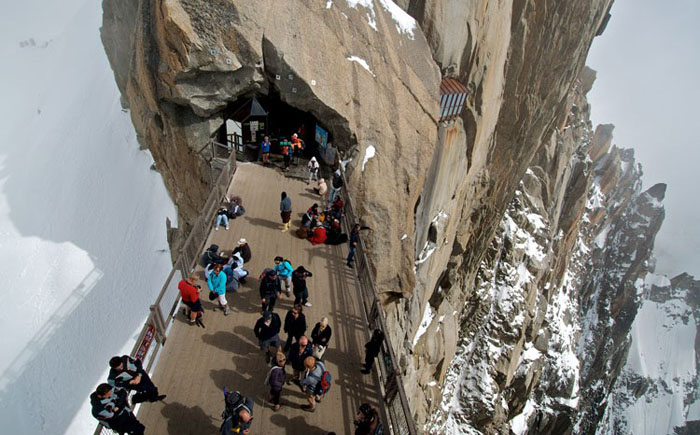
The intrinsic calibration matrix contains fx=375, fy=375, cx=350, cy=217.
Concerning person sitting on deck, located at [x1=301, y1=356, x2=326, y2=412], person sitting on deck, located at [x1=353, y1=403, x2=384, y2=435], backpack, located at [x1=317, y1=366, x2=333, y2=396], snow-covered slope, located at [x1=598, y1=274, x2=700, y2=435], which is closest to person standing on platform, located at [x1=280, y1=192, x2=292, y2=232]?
person sitting on deck, located at [x1=301, y1=356, x2=326, y2=412]

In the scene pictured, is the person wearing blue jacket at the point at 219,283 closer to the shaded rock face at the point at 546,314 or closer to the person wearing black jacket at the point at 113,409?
the person wearing black jacket at the point at 113,409

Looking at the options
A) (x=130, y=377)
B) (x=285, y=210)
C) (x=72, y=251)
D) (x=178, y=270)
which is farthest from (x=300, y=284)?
(x=72, y=251)

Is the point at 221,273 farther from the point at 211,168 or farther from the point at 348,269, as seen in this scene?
the point at 211,168

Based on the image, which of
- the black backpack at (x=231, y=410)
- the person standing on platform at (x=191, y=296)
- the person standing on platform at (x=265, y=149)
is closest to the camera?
the black backpack at (x=231, y=410)

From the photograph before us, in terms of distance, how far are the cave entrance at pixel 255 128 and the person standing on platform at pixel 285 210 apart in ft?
16.4

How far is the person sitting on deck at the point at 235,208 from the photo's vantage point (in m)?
12.1

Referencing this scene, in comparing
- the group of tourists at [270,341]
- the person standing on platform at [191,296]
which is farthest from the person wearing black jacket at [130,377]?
the person standing on platform at [191,296]

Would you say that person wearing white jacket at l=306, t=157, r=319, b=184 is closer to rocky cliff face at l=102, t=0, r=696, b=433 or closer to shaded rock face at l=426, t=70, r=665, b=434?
rocky cliff face at l=102, t=0, r=696, b=433

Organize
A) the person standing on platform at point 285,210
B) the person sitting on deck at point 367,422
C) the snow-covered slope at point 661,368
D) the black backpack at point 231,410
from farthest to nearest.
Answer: the snow-covered slope at point 661,368 → the person standing on platform at point 285,210 → the person sitting on deck at point 367,422 → the black backpack at point 231,410

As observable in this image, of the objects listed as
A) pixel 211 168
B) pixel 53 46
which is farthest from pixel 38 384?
pixel 53 46

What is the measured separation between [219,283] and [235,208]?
13.0 feet

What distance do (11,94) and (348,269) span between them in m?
90.1

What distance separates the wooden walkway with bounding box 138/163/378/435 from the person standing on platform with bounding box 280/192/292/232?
1.20 ft

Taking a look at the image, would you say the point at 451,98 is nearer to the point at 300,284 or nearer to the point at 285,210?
the point at 285,210
